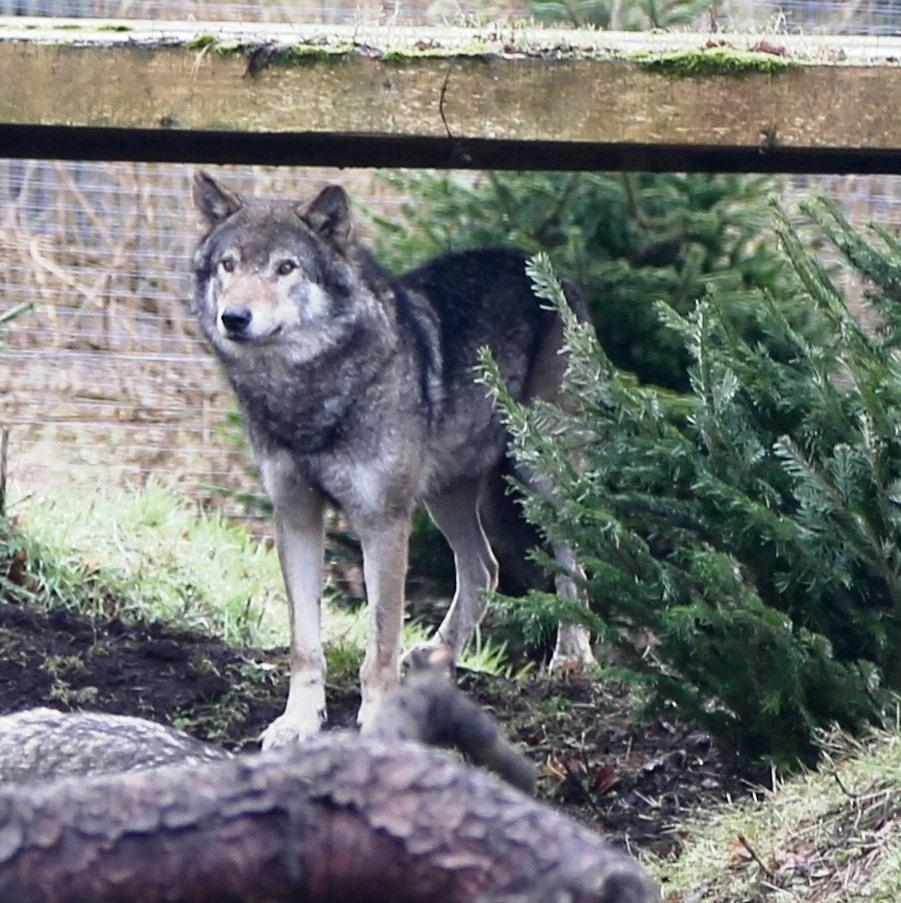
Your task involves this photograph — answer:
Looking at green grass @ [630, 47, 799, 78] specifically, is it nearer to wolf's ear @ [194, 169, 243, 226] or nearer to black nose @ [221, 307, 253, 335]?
black nose @ [221, 307, 253, 335]

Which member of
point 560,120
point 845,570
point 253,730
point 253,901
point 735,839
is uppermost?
point 560,120

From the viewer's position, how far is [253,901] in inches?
70.2

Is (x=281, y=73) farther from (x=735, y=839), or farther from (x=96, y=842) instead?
(x=96, y=842)

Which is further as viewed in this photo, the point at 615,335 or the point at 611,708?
the point at 615,335

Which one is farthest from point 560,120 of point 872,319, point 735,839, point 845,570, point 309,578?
point 872,319

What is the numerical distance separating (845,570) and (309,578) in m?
2.54

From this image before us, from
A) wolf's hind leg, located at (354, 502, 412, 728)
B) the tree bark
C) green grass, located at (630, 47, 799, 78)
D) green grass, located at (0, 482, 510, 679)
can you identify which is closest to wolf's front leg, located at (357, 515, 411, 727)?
wolf's hind leg, located at (354, 502, 412, 728)

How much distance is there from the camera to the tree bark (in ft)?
5.72

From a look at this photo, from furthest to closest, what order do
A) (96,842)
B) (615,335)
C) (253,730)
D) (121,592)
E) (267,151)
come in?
(615,335)
(121,592)
(253,730)
(267,151)
(96,842)

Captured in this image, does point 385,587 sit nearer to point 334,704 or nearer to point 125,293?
point 334,704

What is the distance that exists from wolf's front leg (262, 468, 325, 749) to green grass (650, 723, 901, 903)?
199 centimetres

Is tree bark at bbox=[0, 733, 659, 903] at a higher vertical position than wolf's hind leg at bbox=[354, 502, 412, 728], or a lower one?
higher

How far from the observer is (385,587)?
22.8ft

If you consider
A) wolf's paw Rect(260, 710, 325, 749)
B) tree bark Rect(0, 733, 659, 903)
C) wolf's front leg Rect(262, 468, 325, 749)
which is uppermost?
tree bark Rect(0, 733, 659, 903)
